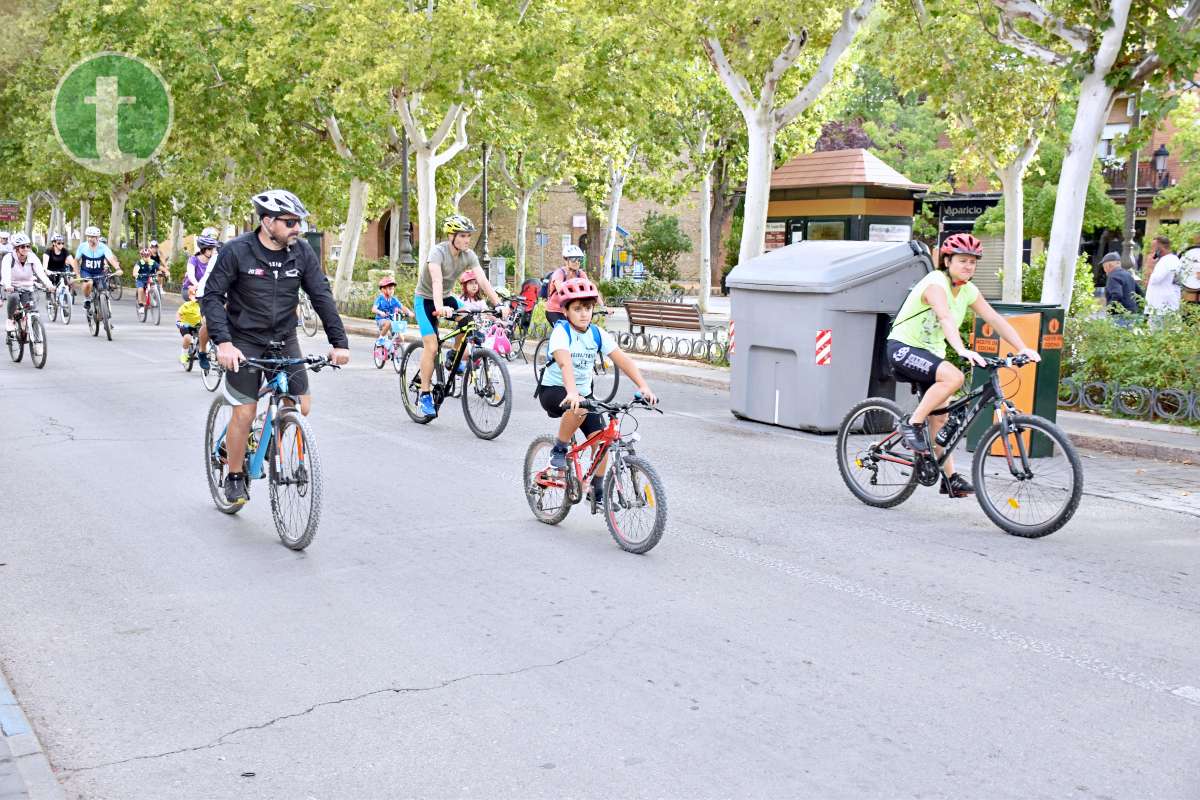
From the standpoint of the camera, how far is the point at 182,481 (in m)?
9.07

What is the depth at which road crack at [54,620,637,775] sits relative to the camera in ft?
13.9

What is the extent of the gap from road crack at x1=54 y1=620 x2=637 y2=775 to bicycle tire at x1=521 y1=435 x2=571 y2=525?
203 cm

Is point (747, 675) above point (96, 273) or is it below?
below

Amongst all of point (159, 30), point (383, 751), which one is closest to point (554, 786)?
point (383, 751)

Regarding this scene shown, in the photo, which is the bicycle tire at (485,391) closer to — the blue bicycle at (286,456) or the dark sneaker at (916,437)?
the blue bicycle at (286,456)

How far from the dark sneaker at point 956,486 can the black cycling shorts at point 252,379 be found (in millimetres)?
3893

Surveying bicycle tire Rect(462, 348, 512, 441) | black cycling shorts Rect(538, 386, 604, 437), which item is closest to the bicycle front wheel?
black cycling shorts Rect(538, 386, 604, 437)

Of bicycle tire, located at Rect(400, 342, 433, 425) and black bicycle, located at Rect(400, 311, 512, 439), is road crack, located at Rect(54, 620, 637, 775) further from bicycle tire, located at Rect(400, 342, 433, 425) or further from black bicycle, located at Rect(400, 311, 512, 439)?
bicycle tire, located at Rect(400, 342, 433, 425)

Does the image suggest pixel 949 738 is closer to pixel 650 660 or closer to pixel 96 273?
pixel 650 660

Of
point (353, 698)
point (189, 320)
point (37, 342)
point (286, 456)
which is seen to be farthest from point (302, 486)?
point (37, 342)

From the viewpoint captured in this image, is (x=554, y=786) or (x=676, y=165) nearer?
(x=554, y=786)

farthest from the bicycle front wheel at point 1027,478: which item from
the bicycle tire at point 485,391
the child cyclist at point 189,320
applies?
the child cyclist at point 189,320

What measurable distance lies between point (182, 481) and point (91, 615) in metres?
3.29

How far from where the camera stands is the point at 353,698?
4.80 metres
